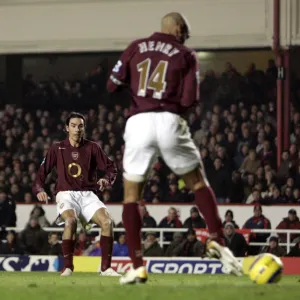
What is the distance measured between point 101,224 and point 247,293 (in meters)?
5.09

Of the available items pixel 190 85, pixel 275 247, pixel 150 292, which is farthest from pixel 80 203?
→ pixel 275 247

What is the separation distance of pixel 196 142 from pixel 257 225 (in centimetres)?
381

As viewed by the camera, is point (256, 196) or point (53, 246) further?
point (256, 196)

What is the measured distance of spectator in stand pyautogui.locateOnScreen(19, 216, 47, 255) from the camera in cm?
2064

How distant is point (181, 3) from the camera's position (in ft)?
79.7

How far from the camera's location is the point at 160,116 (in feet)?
28.8

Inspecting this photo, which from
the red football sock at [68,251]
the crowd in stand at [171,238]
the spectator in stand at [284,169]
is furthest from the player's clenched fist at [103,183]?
the spectator in stand at [284,169]

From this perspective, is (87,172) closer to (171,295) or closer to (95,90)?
(171,295)

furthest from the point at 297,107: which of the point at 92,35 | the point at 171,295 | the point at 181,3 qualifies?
the point at 171,295

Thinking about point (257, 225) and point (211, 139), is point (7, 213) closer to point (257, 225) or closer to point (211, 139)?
point (211, 139)

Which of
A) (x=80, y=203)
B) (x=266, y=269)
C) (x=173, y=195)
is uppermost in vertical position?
(x=80, y=203)

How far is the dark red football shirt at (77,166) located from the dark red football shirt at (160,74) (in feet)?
13.0

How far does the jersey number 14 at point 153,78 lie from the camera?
884cm

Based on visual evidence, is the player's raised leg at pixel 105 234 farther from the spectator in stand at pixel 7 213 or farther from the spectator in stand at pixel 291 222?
the spectator in stand at pixel 7 213
